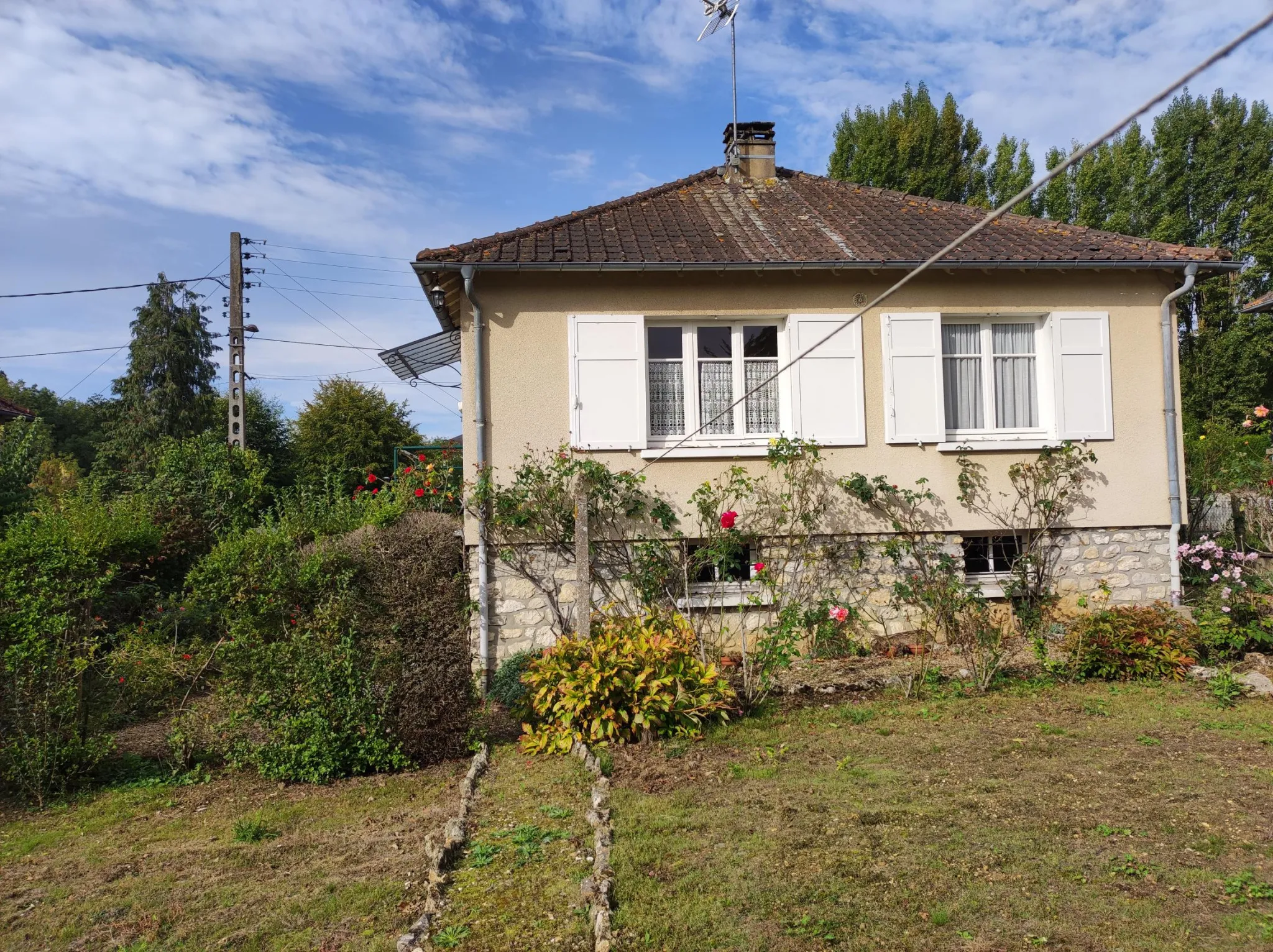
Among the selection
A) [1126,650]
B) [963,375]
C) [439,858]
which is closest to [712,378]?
[963,375]

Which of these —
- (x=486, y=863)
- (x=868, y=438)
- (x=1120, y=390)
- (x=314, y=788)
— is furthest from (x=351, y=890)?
(x=1120, y=390)

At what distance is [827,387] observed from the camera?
9.06 m

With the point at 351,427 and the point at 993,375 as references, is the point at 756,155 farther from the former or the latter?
the point at 351,427

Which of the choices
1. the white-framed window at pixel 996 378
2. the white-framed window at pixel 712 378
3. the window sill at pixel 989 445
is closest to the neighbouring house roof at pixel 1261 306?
the white-framed window at pixel 996 378

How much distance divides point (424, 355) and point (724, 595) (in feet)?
18.6

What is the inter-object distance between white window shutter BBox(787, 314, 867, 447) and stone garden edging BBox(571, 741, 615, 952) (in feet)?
14.5

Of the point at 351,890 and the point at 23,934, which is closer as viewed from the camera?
the point at 23,934

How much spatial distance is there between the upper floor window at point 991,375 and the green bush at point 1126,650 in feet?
7.73

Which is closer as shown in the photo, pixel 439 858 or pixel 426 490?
pixel 439 858

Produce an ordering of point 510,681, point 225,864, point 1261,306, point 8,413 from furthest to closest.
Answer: point 1261,306 → point 8,413 → point 510,681 → point 225,864

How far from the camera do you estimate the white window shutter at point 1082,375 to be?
9.23 meters

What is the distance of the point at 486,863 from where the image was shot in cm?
445

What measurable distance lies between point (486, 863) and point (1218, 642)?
7258 millimetres

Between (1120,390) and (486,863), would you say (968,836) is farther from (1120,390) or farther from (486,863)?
(1120,390)
